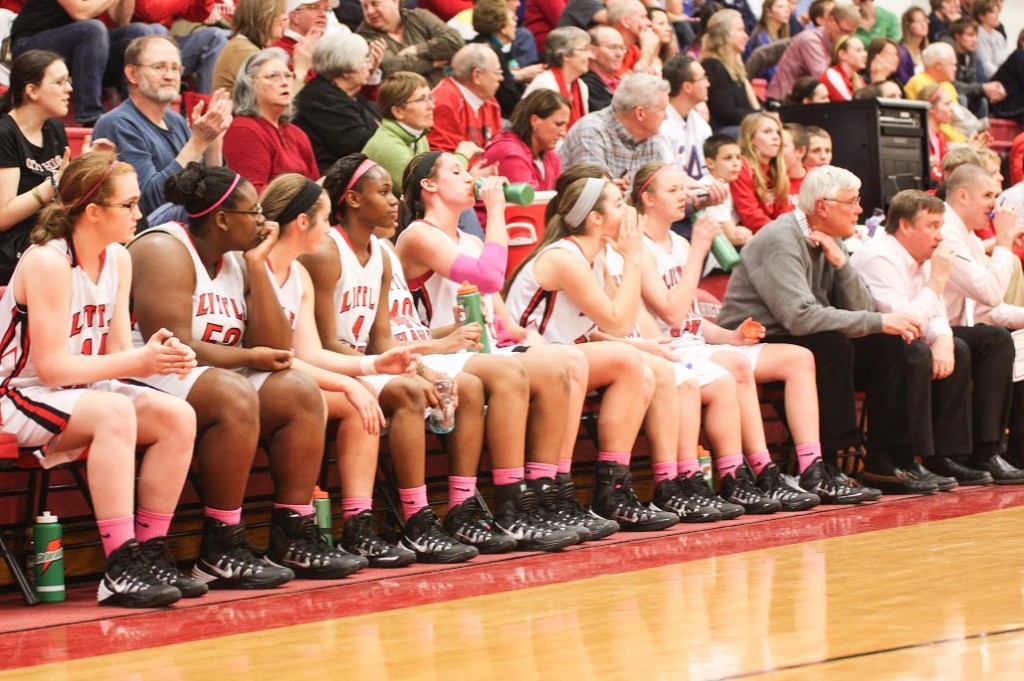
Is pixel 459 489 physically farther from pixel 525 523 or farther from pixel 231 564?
pixel 231 564

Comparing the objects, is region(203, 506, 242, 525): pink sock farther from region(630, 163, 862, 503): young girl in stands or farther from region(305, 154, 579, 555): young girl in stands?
region(630, 163, 862, 503): young girl in stands

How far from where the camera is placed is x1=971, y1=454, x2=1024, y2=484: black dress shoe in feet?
22.2

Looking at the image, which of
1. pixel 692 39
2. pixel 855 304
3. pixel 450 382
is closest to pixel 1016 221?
pixel 855 304

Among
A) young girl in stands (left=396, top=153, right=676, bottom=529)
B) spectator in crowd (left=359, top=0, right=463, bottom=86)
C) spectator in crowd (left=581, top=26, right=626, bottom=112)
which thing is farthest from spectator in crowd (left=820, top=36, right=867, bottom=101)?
young girl in stands (left=396, top=153, right=676, bottom=529)

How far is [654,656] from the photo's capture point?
3002mm

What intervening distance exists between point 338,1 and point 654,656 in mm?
6254

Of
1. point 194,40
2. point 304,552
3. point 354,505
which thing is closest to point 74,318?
point 304,552

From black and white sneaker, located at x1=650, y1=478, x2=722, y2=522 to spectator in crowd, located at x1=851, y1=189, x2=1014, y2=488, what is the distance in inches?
51.6

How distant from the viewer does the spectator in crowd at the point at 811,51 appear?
1109 cm

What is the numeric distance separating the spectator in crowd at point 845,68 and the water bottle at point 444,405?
6.46 meters

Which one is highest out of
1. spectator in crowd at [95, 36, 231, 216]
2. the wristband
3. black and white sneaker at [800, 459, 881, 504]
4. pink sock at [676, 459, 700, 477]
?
spectator in crowd at [95, 36, 231, 216]

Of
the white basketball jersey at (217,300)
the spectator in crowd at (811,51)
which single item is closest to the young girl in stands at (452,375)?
the white basketball jersey at (217,300)

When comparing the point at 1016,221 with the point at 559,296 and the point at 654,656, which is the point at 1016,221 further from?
the point at 654,656

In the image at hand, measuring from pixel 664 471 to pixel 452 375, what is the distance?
110cm
